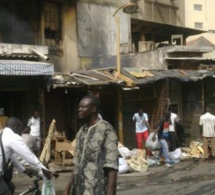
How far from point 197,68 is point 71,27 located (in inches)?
226

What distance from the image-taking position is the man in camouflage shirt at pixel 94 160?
4.01 metres

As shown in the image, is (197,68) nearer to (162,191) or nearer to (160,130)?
(160,130)

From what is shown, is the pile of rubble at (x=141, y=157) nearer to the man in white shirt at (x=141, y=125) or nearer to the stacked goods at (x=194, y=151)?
the stacked goods at (x=194, y=151)

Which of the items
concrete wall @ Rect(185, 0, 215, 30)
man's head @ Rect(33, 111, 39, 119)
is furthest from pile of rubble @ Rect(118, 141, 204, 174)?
concrete wall @ Rect(185, 0, 215, 30)

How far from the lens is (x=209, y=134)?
15023 mm

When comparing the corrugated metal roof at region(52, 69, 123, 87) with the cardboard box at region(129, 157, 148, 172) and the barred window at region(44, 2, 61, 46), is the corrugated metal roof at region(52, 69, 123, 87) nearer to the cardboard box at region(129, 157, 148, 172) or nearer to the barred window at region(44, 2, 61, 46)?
the barred window at region(44, 2, 61, 46)

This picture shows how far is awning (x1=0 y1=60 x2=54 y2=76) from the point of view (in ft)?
41.1

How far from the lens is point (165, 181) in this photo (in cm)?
1103

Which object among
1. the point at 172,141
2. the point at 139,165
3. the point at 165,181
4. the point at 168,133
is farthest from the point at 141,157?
the point at 172,141

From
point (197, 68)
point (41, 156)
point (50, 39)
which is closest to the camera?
point (41, 156)

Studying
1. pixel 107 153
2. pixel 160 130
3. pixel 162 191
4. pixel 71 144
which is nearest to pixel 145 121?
pixel 160 130

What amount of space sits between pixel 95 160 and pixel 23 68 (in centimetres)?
918

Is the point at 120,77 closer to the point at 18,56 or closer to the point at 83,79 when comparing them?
the point at 83,79

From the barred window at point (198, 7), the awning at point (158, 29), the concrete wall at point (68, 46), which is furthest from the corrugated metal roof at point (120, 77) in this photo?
the barred window at point (198, 7)
